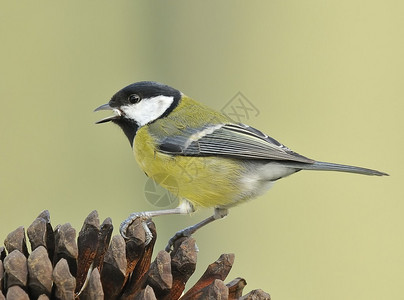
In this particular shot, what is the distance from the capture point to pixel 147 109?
159 centimetres

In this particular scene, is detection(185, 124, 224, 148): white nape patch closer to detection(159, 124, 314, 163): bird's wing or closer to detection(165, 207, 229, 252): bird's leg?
detection(159, 124, 314, 163): bird's wing

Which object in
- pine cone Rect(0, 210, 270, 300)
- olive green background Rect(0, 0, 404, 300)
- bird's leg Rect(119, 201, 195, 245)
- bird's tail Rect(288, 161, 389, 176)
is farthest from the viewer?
olive green background Rect(0, 0, 404, 300)

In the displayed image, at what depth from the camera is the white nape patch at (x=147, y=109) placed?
158 centimetres

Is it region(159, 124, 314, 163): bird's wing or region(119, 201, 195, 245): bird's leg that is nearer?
region(119, 201, 195, 245): bird's leg

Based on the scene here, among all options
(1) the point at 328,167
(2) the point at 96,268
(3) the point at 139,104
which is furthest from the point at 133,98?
(2) the point at 96,268

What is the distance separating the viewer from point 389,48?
216 centimetres

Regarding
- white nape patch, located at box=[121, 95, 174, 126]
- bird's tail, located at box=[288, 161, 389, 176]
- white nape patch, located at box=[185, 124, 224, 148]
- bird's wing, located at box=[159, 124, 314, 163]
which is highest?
white nape patch, located at box=[121, 95, 174, 126]

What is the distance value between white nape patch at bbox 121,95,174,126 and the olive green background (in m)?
0.38

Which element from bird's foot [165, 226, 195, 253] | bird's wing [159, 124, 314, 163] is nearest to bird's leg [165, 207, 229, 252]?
bird's foot [165, 226, 195, 253]

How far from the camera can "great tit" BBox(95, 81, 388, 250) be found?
1506mm

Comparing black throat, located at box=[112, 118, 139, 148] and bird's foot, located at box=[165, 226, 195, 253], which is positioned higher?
black throat, located at box=[112, 118, 139, 148]

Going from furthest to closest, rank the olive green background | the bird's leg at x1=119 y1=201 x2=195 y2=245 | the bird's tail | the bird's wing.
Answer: the olive green background < the bird's wing < the bird's tail < the bird's leg at x1=119 y1=201 x2=195 y2=245

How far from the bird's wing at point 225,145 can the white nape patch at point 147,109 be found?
0.08m

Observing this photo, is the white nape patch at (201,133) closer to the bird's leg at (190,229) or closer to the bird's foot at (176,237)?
the bird's leg at (190,229)
